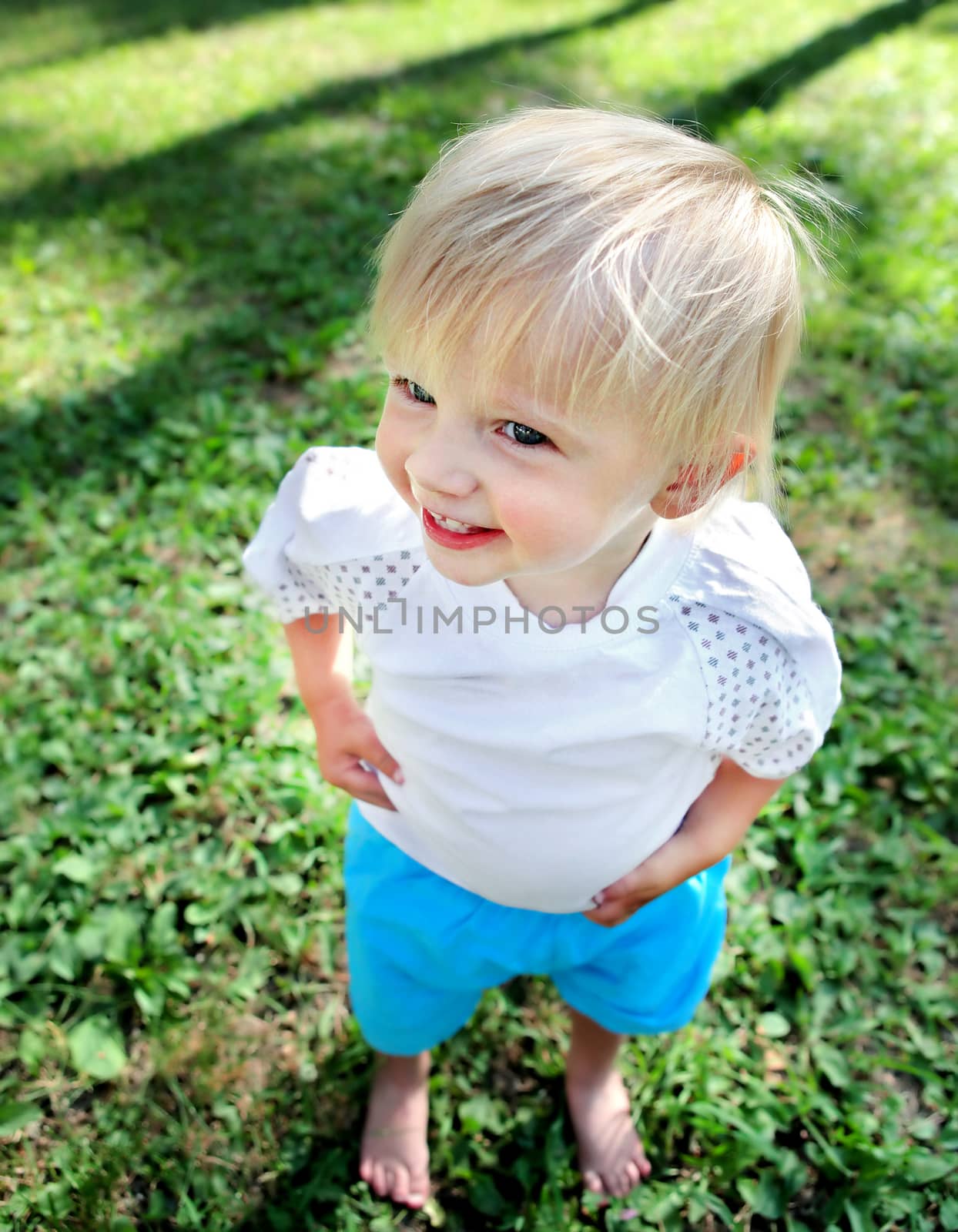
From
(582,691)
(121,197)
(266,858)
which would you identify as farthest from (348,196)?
(582,691)

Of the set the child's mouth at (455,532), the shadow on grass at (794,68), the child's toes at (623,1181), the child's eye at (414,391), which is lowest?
the child's toes at (623,1181)

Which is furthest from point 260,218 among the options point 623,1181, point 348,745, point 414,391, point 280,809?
point 623,1181

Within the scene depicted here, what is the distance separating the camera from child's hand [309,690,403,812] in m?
1.35

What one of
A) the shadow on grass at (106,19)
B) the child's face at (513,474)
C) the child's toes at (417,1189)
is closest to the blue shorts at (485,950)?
the child's toes at (417,1189)

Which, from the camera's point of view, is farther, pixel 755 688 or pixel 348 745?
pixel 348 745

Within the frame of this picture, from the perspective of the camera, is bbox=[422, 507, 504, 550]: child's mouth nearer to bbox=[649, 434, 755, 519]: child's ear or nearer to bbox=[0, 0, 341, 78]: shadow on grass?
bbox=[649, 434, 755, 519]: child's ear

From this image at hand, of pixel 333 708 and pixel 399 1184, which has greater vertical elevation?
pixel 333 708

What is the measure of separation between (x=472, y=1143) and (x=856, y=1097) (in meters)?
0.62

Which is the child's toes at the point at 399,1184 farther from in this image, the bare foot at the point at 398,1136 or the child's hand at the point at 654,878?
the child's hand at the point at 654,878

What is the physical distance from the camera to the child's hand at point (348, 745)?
1.35 m

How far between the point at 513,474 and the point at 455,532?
98 mm

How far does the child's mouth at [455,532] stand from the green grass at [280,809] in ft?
3.34

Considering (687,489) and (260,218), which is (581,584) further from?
(260,218)

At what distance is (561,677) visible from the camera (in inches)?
44.4
